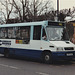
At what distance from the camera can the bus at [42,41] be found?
467 inches

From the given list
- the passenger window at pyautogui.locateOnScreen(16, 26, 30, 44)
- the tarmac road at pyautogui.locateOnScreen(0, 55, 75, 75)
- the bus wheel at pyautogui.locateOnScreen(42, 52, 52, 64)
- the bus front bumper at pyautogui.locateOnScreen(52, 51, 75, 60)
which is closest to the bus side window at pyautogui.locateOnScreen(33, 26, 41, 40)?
the passenger window at pyautogui.locateOnScreen(16, 26, 30, 44)

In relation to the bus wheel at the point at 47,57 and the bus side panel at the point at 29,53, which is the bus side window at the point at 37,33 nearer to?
the bus side panel at the point at 29,53

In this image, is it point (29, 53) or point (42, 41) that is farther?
point (29, 53)

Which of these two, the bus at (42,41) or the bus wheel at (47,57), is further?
the bus wheel at (47,57)

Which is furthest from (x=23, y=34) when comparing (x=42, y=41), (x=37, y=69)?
(x=37, y=69)

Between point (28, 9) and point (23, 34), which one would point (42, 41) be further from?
point (28, 9)

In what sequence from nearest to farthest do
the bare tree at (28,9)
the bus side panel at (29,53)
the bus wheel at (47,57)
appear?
the bus wheel at (47,57) → the bus side panel at (29,53) → the bare tree at (28,9)

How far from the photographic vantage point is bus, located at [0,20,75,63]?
11.9 meters

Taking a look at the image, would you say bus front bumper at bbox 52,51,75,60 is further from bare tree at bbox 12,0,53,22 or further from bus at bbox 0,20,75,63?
bare tree at bbox 12,0,53,22

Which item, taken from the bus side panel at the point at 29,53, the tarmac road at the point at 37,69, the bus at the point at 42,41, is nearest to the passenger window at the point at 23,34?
the bus at the point at 42,41

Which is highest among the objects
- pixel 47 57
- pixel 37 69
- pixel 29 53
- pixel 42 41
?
pixel 42 41

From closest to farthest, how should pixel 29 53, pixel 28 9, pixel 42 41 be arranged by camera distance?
pixel 42 41 → pixel 29 53 → pixel 28 9

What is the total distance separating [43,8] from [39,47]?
85.0ft

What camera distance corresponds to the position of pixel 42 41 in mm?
12602
